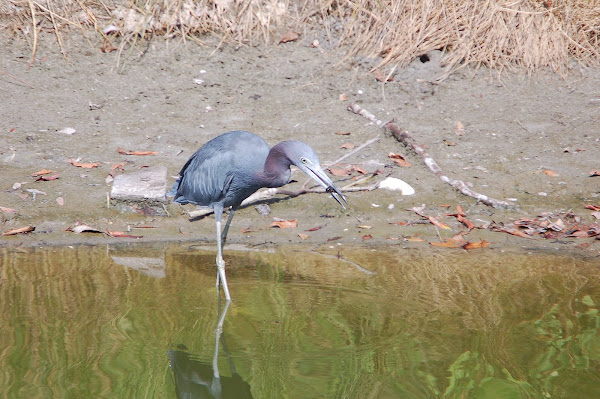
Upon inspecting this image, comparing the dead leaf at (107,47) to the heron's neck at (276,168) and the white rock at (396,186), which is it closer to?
the white rock at (396,186)

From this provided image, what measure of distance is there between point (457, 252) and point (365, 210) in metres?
1.02

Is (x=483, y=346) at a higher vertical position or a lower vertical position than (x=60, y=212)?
higher

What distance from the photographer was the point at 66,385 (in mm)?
3357

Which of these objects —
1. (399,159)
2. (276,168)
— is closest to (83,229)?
(276,168)

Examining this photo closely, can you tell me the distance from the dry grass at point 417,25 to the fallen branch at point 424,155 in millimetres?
1035

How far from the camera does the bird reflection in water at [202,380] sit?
348 cm

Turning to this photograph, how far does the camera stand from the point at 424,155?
22.0 feet

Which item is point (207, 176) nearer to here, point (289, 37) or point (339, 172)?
point (339, 172)

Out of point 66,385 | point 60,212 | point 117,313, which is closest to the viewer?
point 66,385

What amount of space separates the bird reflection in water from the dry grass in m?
5.53

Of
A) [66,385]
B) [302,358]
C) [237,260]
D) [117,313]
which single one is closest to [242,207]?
[237,260]

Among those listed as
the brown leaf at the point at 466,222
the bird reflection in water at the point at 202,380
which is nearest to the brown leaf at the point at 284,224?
the brown leaf at the point at 466,222

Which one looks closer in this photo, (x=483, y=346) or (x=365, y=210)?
(x=483, y=346)

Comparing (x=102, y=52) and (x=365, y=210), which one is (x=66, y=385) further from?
(x=102, y=52)
